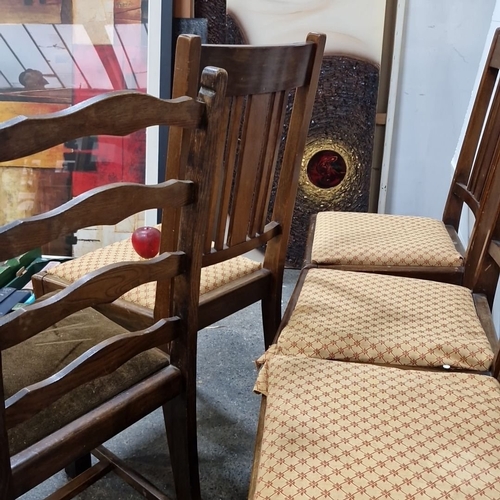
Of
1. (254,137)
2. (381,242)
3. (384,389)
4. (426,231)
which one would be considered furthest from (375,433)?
(426,231)

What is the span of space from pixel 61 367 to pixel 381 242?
0.85m

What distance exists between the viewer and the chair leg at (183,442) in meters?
1.10

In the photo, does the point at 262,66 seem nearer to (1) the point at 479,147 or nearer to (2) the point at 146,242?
(2) the point at 146,242

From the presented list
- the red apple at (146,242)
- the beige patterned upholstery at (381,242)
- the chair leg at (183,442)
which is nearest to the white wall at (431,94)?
the beige patterned upholstery at (381,242)

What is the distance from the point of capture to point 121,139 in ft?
7.70

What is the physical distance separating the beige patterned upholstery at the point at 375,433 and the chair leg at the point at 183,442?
0.16 metres

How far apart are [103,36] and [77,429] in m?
1.69

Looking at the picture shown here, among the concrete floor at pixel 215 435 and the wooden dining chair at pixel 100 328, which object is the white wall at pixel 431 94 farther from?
the wooden dining chair at pixel 100 328

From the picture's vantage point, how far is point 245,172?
1249 mm

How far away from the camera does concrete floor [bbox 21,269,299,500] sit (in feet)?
4.63

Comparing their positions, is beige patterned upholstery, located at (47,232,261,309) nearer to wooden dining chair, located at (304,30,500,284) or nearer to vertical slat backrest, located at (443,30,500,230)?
wooden dining chair, located at (304,30,500,284)

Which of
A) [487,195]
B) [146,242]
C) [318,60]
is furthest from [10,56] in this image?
[487,195]

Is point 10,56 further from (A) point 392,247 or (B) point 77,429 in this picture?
(B) point 77,429

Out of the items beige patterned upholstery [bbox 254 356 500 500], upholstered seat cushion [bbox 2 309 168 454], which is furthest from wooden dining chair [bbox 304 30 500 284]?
upholstered seat cushion [bbox 2 309 168 454]
